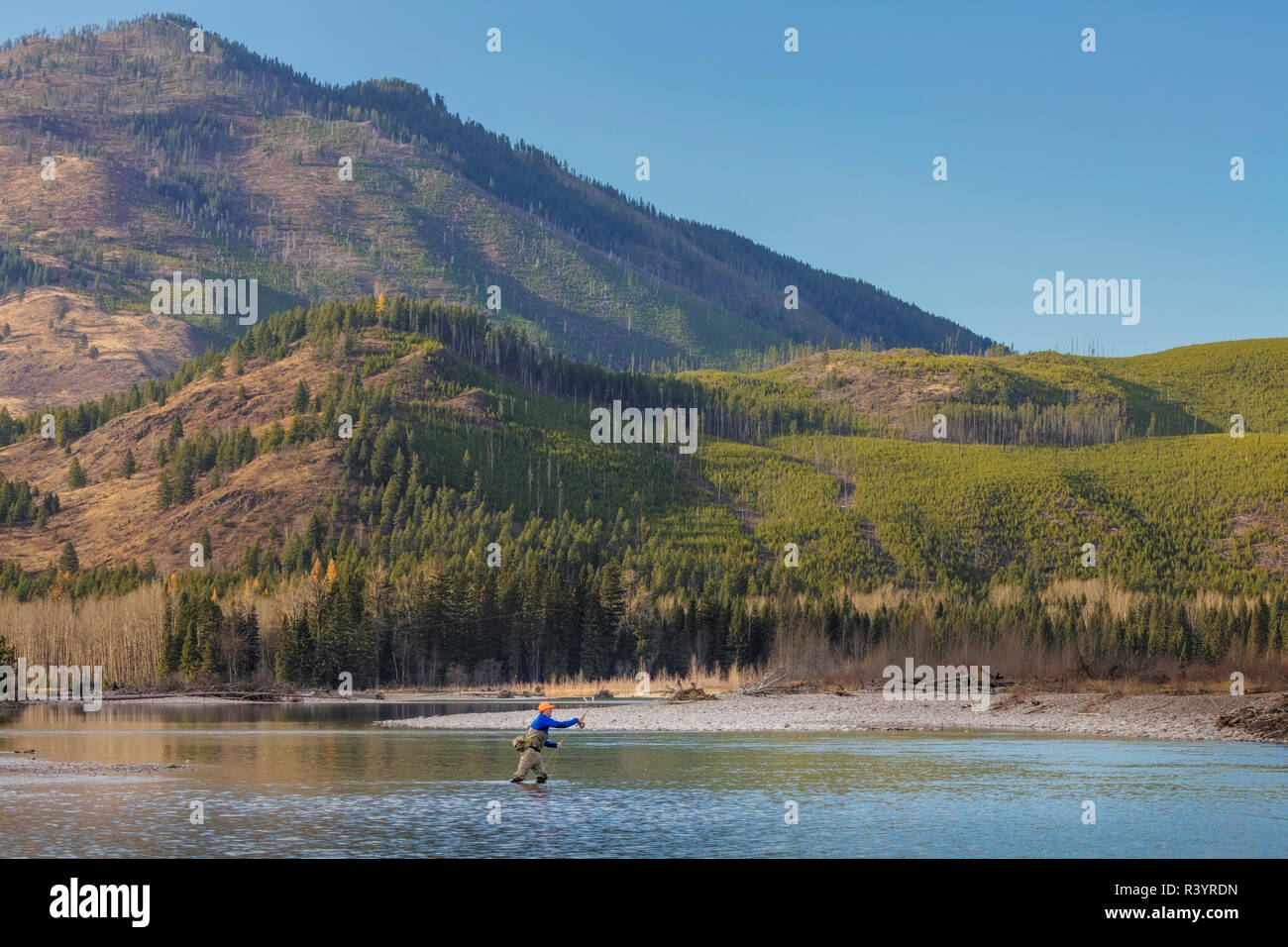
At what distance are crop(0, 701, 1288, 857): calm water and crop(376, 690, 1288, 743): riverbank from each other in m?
6.15

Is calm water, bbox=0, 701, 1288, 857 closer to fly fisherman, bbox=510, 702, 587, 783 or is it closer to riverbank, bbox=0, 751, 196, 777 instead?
fly fisherman, bbox=510, 702, 587, 783

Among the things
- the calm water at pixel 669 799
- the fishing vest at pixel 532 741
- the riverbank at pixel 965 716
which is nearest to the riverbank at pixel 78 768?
the calm water at pixel 669 799

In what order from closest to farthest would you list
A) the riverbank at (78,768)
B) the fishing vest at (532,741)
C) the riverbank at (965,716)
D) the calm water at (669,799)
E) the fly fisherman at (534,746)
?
the calm water at (669,799) < the fly fisherman at (534,746) < the fishing vest at (532,741) < the riverbank at (78,768) < the riverbank at (965,716)

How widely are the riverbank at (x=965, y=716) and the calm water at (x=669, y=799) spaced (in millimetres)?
6151

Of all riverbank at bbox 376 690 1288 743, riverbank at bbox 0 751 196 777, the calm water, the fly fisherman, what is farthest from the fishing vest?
riverbank at bbox 376 690 1288 743

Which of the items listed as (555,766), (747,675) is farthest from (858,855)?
(747,675)

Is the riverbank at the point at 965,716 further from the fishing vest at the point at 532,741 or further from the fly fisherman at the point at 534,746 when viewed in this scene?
the fishing vest at the point at 532,741

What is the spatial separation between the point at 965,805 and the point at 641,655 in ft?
390

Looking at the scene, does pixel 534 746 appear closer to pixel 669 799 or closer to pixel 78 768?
pixel 669 799

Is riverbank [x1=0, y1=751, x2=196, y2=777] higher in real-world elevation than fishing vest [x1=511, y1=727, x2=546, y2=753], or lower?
lower

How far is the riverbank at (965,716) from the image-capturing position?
67938mm

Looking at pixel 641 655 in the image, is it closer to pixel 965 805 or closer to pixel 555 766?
pixel 555 766

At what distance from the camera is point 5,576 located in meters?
200

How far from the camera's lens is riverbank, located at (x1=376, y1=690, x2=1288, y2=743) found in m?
67.9
